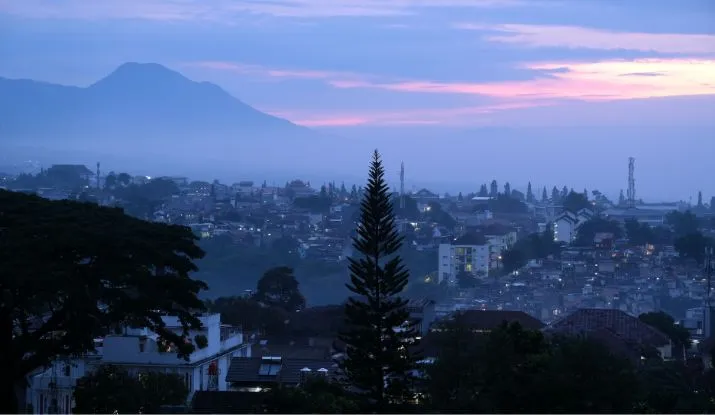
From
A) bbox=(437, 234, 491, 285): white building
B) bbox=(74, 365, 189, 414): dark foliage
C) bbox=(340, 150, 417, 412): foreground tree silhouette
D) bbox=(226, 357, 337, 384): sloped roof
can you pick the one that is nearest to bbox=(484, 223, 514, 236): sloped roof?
bbox=(437, 234, 491, 285): white building

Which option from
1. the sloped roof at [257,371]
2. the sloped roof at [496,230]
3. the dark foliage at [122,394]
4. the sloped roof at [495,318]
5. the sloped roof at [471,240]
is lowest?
the sloped roof at [257,371]

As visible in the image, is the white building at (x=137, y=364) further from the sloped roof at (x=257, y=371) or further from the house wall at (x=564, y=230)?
the house wall at (x=564, y=230)

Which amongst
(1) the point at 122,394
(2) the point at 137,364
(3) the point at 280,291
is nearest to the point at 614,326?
(3) the point at 280,291

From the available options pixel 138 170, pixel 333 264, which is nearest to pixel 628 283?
pixel 333 264

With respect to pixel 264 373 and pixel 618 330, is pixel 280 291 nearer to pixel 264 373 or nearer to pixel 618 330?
pixel 618 330

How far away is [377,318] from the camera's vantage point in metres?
15.4

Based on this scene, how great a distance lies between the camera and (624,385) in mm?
14984

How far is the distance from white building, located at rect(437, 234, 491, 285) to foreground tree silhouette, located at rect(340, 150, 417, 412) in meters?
50.9

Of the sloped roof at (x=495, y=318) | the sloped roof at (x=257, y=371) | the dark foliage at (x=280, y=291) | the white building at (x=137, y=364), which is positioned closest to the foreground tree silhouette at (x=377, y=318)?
the white building at (x=137, y=364)

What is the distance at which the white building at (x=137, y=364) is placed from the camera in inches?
763

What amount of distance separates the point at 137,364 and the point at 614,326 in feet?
47.4

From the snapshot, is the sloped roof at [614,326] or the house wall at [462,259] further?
the house wall at [462,259]

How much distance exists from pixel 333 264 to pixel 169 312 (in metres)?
52.9

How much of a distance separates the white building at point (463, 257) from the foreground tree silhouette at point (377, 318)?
167ft
